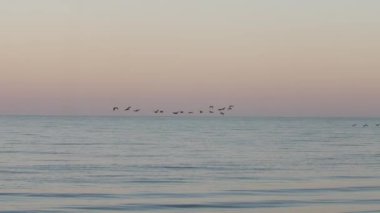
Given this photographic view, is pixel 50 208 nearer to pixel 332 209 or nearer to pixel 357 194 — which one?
pixel 332 209

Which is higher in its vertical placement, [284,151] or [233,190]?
[284,151]

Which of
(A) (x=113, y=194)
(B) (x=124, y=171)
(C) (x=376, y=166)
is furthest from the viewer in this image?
(C) (x=376, y=166)

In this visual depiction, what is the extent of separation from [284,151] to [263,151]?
63.5 inches

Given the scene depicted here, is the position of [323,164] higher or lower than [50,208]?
higher

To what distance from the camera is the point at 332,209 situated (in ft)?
98.3

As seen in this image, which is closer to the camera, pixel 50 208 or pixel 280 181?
pixel 50 208

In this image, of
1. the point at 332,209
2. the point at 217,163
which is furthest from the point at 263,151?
the point at 332,209

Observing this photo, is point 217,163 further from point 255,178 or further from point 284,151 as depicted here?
point 284,151

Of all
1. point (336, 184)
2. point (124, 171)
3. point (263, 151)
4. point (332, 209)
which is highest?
point (263, 151)

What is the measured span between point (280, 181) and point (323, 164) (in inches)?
471

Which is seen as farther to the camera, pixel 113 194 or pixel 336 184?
pixel 336 184

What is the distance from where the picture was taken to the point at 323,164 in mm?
50938

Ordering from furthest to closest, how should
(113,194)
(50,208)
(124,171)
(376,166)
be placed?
(376,166) → (124,171) → (113,194) → (50,208)

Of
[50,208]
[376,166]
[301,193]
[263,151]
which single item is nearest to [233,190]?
[301,193]
